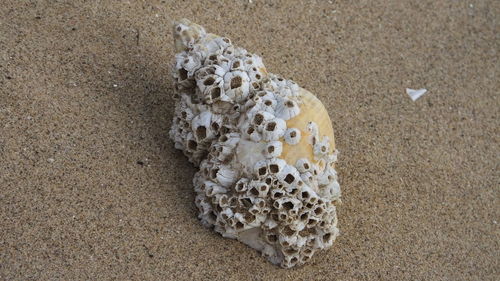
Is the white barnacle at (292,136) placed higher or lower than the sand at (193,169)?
higher

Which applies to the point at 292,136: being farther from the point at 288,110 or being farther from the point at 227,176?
the point at 227,176

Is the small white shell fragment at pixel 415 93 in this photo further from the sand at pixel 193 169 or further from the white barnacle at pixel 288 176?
the white barnacle at pixel 288 176

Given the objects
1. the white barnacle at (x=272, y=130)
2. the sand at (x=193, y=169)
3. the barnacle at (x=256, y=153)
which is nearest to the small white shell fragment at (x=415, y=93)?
the sand at (x=193, y=169)

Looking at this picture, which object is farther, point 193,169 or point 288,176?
point 193,169

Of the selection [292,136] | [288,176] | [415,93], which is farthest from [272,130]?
[415,93]

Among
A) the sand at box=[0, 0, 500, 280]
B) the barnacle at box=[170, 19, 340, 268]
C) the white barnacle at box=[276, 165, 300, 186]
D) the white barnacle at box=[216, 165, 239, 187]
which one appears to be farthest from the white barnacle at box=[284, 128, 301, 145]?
the sand at box=[0, 0, 500, 280]

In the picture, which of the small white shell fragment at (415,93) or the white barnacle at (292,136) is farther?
the small white shell fragment at (415,93)

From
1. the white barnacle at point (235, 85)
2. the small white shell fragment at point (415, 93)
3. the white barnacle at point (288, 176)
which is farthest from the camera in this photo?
the small white shell fragment at point (415, 93)

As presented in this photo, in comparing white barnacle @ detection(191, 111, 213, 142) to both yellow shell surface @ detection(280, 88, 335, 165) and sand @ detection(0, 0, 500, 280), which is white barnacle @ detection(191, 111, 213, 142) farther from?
yellow shell surface @ detection(280, 88, 335, 165)
